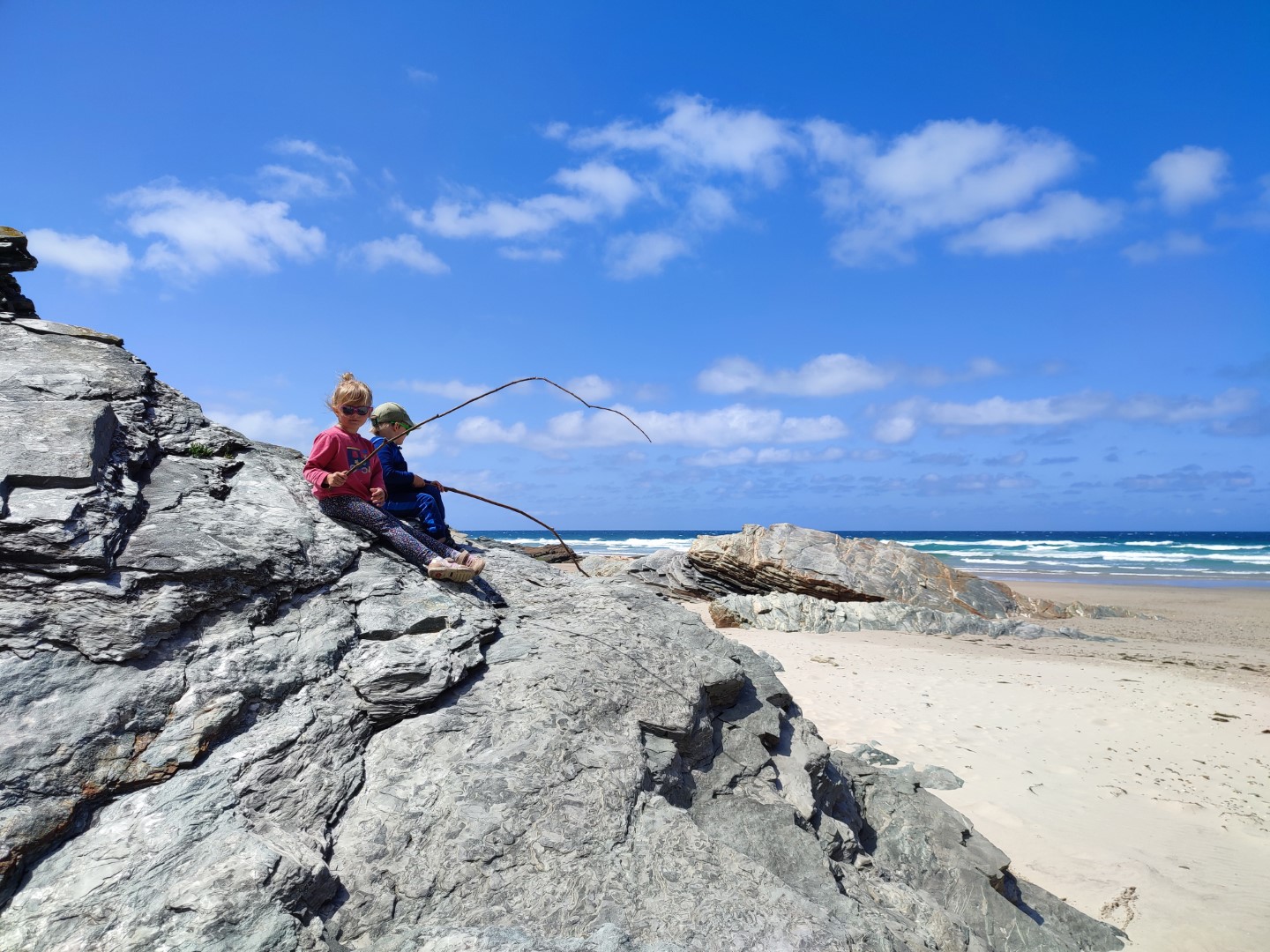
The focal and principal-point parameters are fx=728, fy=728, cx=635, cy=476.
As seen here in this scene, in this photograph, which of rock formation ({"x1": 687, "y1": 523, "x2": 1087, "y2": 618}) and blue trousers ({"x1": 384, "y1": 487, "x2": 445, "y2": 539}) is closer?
blue trousers ({"x1": 384, "y1": 487, "x2": 445, "y2": 539})

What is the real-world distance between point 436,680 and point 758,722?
1888 millimetres

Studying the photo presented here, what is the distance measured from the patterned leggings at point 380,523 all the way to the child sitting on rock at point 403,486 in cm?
45

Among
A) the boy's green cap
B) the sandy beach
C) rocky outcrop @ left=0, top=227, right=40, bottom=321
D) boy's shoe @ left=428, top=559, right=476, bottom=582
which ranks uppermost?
rocky outcrop @ left=0, top=227, right=40, bottom=321

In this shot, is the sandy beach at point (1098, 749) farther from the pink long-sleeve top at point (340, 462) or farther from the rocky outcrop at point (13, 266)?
the rocky outcrop at point (13, 266)

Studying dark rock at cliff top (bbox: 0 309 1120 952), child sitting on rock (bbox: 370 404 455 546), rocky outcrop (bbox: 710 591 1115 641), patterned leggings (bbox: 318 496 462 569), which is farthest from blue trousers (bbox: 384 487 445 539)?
rocky outcrop (bbox: 710 591 1115 641)

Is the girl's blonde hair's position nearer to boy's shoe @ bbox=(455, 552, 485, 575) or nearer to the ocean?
boy's shoe @ bbox=(455, 552, 485, 575)

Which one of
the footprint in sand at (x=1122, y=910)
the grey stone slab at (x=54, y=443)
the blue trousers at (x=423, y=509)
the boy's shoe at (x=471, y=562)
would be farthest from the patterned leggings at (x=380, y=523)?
the footprint in sand at (x=1122, y=910)

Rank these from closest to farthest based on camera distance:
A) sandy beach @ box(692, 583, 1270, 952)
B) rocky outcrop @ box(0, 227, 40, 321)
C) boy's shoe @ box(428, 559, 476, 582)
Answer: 1. boy's shoe @ box(428, 559, 476, 582)
2. sandy beach @ box(692, 583, 1270, 952)
3. rocky outcrop @ box(0, 227, 40, 321)

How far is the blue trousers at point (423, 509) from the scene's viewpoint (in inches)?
189

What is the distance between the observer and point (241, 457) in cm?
432

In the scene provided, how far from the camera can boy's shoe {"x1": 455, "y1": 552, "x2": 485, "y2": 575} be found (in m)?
4.19

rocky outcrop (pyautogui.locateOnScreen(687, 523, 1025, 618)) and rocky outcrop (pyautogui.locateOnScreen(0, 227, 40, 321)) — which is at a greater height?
rocky outcrop (pyautogui.locateOnScreen(0, 227, 40, 321))

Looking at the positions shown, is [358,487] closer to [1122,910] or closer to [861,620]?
[1122,910]

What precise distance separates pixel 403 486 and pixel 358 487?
566mm
